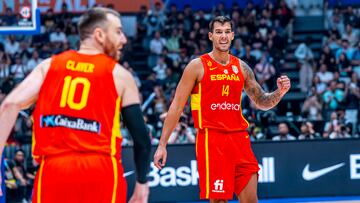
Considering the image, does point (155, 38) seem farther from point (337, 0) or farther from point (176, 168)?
point (176, 168)

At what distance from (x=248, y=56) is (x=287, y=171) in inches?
267

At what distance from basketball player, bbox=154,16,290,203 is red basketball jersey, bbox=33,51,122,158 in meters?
3.25

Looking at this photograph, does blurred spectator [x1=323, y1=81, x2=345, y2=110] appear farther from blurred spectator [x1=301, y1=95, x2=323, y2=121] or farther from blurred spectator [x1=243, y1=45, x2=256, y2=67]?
blurred spectator [x1=243, y1=45, x2=256, y2=67]

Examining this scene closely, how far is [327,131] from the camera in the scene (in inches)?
684

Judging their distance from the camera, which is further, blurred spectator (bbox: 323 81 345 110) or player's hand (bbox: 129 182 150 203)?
blurred spectator (bbox: 323 81 345 110)

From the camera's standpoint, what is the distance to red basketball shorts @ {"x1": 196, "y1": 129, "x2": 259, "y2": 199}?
830 cm

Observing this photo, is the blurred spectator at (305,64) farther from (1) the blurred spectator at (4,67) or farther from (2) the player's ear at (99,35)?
(2) the player's ear at (99,35)

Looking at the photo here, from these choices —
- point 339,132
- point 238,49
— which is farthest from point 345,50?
point 339,132

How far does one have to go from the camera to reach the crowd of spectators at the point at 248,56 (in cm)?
1806

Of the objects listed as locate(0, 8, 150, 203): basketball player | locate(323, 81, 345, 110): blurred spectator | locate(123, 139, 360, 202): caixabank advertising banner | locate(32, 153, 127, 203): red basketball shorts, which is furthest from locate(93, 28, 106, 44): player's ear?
locate(323, 81, 345, 110): blurred spectator

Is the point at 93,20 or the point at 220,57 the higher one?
the point at 93,20

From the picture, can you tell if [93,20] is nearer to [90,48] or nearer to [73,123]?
[90,48]

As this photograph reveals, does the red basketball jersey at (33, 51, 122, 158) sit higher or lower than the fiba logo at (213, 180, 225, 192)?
higher

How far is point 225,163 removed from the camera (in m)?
8.34
